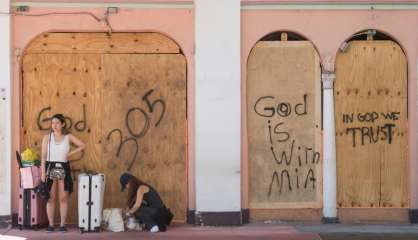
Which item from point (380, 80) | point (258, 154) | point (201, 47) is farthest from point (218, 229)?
point (380, 80)

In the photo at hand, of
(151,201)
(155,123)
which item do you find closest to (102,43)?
(155,123)

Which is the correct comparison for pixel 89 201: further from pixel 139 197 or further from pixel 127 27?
pixel 127 27

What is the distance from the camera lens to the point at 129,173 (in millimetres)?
11398

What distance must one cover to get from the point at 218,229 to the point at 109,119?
98.7 inches

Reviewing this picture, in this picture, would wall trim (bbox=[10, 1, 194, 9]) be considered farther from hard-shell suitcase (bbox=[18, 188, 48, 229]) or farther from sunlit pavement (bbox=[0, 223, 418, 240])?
sunlit pavement (bbox=[0, 223, 418, 240])

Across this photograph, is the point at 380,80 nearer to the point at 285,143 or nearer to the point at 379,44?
the point at 379,44

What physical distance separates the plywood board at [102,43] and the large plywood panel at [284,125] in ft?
4.99

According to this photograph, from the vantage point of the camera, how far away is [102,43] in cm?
1143

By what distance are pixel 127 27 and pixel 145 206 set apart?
9.53ft

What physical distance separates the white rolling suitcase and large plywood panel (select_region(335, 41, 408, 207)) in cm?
395

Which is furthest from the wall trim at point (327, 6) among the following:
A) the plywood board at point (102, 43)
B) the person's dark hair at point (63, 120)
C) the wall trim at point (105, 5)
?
the person's dark hair at point (63, 120)

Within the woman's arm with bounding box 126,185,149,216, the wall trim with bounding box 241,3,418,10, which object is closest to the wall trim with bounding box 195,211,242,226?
the woman's arm with bounding box 126,185,149,216

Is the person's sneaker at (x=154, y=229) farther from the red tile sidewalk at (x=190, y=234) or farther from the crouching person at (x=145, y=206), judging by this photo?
the red tile sidewalk at (x=190, y=234)

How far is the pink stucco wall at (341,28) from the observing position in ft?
37.6
